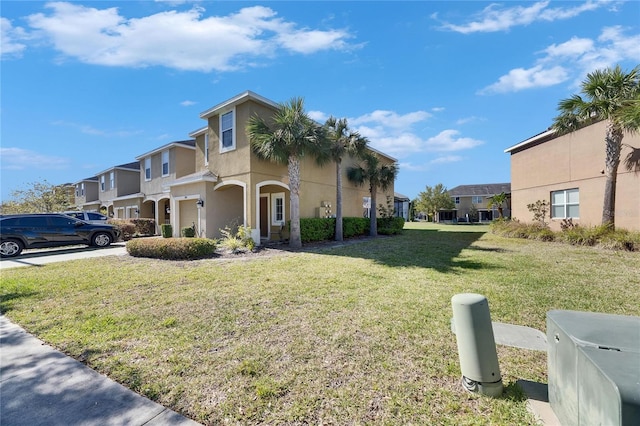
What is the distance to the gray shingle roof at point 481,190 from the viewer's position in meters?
51.9

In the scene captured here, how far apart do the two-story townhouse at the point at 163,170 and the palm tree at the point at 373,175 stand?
1271 centimetres

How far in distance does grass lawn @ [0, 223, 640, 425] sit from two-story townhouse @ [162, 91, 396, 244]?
639 centimetres

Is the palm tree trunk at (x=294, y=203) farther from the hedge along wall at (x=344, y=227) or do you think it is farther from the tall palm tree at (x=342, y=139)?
the tall palm tree at (x=342, y=139)

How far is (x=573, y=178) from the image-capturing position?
53.2 feet

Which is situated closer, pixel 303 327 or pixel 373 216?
pixel 303 327

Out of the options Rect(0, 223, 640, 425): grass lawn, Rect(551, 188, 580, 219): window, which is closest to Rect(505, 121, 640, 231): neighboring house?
Rect(551, 188, 580, 219): window

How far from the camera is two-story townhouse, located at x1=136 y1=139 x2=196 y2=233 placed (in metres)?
22.0

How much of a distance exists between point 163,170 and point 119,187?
32.8 feet

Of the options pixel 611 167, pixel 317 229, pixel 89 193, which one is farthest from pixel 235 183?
pixel 89 193

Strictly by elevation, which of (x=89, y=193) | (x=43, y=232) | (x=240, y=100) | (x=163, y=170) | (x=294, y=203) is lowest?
(x=43, y=232)

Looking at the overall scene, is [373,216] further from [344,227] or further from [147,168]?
[147,168]

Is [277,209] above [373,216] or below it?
above

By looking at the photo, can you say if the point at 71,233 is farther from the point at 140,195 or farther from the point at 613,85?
the point at 613,85

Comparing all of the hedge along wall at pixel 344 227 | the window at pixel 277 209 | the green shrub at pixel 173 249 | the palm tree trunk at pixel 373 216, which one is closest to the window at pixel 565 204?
the hedge along wall at pixel 344 227
